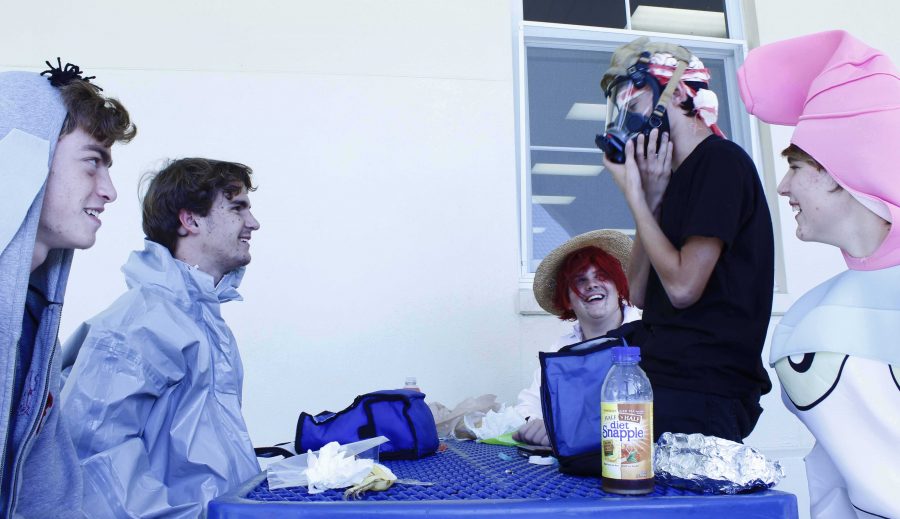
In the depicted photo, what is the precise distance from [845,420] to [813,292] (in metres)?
0.28

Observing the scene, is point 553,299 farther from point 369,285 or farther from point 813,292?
point 813,292

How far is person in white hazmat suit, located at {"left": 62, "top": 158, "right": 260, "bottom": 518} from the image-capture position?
1.64 metres

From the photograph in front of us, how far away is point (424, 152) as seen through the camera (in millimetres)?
3223

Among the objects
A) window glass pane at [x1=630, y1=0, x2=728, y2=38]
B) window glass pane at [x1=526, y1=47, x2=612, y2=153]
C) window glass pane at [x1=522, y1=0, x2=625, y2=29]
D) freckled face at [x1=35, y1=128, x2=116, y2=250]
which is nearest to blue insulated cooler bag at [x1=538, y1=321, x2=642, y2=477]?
freckled face at [x1=35, y1=128, x2=116, y2=250]

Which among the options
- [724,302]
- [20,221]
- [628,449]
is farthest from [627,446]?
[20,221]

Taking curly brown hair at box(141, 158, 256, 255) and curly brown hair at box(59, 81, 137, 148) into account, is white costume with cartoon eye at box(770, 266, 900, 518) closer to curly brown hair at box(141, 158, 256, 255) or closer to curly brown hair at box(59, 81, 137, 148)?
curly brown hair at box(59, 81, 137, 148)

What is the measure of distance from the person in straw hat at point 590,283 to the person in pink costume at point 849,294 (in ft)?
4.08

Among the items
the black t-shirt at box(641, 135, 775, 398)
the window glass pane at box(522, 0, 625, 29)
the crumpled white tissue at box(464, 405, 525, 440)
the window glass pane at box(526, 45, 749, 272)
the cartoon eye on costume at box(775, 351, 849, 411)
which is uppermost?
the window glass pane at box(522, 0, 625, 29)

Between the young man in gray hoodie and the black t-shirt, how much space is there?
1105mm

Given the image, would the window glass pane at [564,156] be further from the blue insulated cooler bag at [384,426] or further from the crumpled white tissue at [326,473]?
the crumpled white tissue at [326,473]

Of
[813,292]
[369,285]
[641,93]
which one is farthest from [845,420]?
[369,285]

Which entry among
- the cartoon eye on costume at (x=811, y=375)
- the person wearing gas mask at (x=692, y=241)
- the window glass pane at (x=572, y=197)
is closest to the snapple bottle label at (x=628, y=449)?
the person wearing gas mask at (x=692, y=241)

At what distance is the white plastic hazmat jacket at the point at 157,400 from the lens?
164cm

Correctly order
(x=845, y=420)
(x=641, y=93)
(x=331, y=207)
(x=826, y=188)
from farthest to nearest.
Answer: (x=331, y=207) < (x=641, y=93) < (x=826, y=188) < (x=845, y=420)
